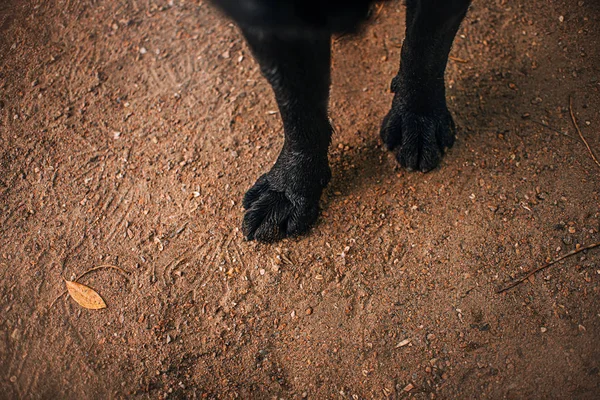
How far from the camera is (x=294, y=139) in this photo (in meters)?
1.61

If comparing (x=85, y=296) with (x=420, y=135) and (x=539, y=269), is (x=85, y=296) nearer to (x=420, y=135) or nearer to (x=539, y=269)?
(x=420, y=135)

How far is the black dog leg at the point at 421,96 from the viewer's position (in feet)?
5.24

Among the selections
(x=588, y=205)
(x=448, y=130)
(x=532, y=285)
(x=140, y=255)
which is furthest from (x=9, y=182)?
(x=588, y=205)

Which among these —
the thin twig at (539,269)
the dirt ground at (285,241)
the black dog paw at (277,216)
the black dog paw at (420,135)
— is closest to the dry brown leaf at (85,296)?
the dirt ground at (285,241)

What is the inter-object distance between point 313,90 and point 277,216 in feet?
1.76

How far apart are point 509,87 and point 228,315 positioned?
1567 mm

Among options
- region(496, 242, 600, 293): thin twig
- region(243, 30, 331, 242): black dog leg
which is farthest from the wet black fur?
region(496, 242, 600, 293): thin twig

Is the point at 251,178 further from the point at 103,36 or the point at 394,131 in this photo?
the point at 103,36

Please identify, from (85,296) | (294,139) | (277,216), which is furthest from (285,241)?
(85,296)

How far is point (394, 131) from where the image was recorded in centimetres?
193

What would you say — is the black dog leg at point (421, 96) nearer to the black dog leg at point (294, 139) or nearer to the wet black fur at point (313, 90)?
the wet black fur at point (313, 90)

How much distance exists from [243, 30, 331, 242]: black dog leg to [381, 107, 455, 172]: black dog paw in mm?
331

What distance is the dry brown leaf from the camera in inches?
67.4

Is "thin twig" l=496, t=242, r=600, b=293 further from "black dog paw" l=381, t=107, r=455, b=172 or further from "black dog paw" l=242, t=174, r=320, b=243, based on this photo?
"black dog paw" l=242, t=174, r=320, b=243
